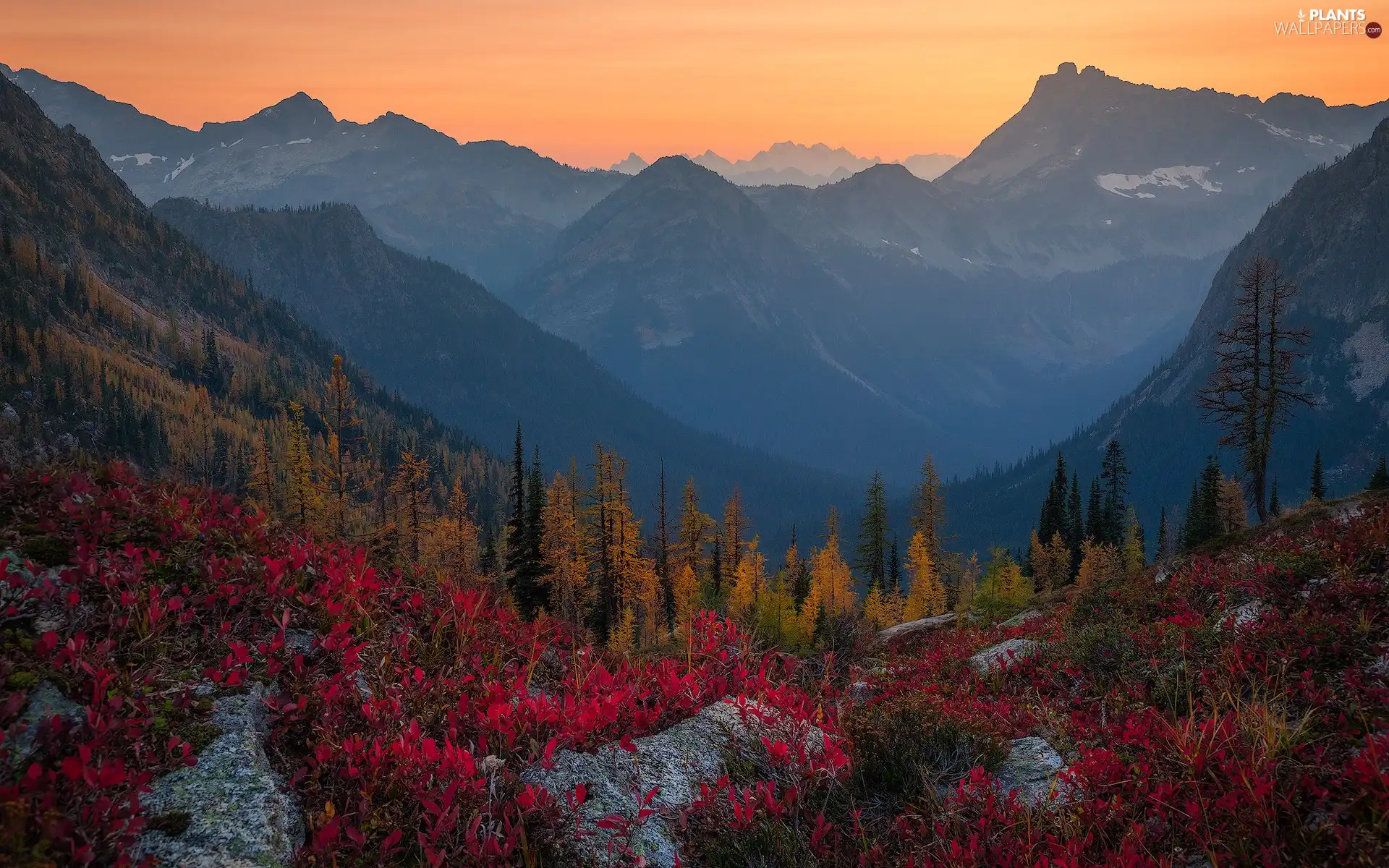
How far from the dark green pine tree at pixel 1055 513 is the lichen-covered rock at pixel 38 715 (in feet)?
291

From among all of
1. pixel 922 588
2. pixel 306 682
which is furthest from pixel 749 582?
pixel 306 682

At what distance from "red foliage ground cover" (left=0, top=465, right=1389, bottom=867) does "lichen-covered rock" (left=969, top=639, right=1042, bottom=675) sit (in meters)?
3.53

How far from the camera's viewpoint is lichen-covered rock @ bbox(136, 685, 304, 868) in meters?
4.24

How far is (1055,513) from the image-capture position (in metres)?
84.8

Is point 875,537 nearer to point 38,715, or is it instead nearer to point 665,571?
point 665,571

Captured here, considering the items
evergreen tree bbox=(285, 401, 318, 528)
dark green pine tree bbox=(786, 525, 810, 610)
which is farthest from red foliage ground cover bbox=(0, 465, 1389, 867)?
dark green pine tree bbox=(786, 525, 810, 610)

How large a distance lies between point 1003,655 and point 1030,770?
7701mm

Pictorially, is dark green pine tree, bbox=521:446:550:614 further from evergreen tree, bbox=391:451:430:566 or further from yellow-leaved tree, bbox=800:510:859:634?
yellow-leaved tree, bbox=800:510:859:634

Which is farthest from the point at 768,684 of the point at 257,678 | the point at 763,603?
the point at 763,603

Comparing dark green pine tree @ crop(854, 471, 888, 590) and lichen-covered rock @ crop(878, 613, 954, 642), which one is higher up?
lichen-covered rock @ crop(878, 613, 954, 642)

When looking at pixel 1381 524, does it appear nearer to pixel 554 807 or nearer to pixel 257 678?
pixel 554 807

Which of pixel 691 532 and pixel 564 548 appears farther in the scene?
pixel 691 532

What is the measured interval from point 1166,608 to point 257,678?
1362cm

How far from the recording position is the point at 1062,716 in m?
8.20
